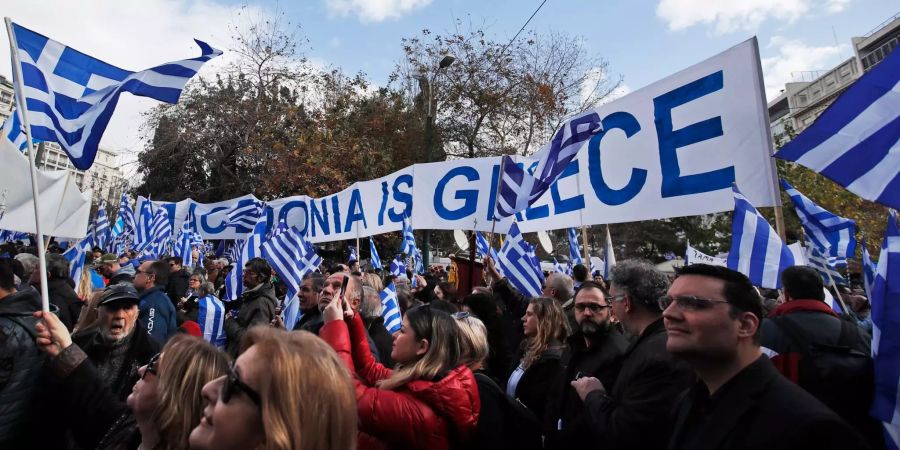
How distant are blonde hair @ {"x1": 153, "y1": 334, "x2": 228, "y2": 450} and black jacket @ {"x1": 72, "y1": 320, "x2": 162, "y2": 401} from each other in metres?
1.18

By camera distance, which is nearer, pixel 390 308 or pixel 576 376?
pixel 576 376

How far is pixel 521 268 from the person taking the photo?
5977 millimetres

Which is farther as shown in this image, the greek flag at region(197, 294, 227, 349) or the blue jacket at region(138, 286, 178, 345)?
the greek flag at region(197, 294, 227, 349)

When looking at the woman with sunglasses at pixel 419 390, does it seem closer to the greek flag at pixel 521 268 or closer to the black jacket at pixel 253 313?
the black jacket at pixel 253 313

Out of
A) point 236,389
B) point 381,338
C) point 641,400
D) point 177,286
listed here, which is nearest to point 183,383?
point 236,389

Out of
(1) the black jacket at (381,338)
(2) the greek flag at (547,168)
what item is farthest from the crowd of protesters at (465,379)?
(2) the greek flag at (547,168)

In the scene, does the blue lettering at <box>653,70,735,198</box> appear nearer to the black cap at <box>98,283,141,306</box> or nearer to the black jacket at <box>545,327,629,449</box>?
the black jacket at <box>545,327,629,449</box>

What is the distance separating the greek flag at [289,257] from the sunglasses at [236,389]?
446cm

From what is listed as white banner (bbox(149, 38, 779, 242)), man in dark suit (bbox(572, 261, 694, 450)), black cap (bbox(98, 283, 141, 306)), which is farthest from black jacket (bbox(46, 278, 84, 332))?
white banner (bbox(149, 38, 779, 242))

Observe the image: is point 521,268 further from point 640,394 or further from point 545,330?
point 640,394

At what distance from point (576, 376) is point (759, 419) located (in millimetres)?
1329

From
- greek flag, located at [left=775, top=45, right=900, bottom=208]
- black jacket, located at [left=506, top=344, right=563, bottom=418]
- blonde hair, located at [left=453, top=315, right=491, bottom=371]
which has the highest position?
greek flag, located at [left=775, top=45, right=900, bottom=208]

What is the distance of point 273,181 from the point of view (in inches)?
805

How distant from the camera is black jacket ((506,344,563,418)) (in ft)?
11.0
